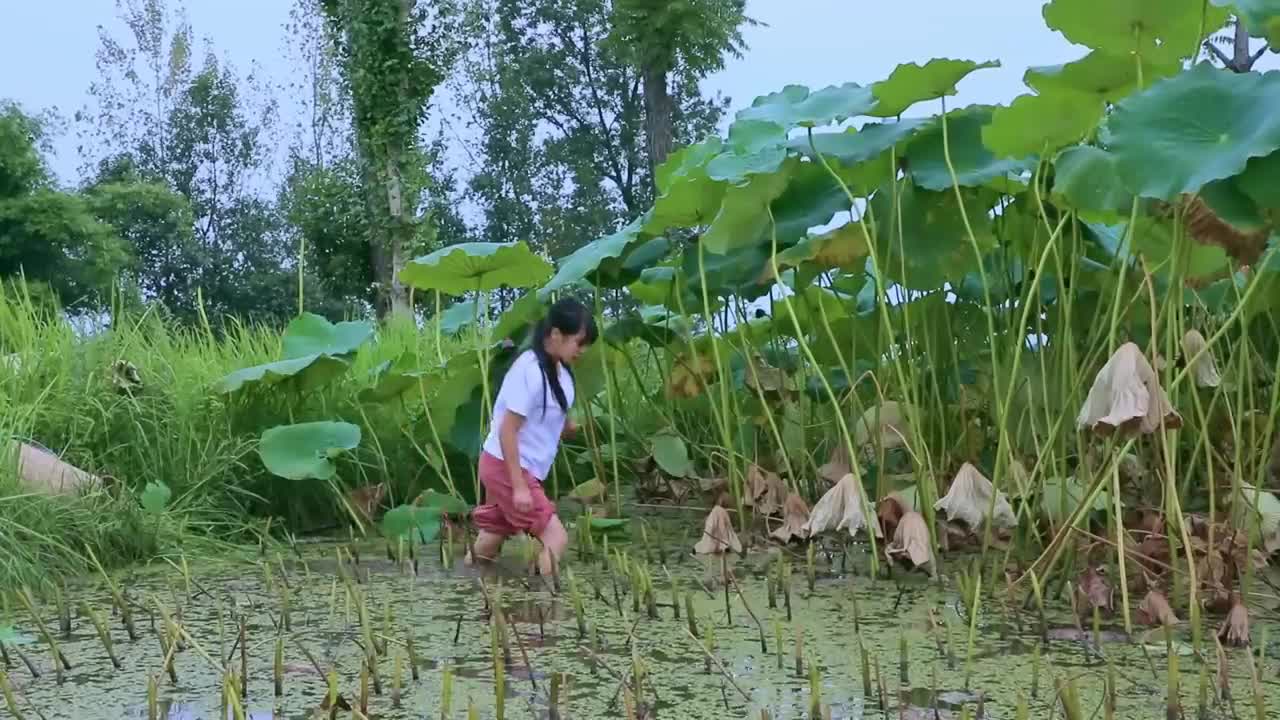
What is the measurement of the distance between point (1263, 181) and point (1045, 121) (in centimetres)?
72

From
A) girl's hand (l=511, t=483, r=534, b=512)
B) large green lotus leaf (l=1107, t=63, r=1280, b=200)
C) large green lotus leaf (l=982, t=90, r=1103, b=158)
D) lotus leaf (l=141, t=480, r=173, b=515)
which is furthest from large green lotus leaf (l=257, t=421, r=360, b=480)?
large green lotus leaf (l=1107, t=63, r=1280, b=200)

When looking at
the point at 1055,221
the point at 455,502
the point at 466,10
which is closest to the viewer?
the point at 1055,221

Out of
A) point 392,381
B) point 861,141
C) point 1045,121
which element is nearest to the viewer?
point 1045,121

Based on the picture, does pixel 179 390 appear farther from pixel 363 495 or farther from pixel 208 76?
pixel 208 76

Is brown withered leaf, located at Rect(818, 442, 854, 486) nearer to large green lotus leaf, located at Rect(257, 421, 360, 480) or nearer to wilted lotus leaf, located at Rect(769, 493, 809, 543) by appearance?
wilted lotus leaf, located at Rect(769, 493, 809, 543)

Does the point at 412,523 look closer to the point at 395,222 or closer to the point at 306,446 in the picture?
the point at 306,446

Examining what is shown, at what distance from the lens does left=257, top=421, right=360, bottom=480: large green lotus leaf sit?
16.1 ft

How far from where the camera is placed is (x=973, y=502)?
3.87 metres

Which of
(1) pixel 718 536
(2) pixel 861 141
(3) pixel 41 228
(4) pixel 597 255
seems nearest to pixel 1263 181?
(2) pixel 861 141

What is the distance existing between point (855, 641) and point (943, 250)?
60.2 inches

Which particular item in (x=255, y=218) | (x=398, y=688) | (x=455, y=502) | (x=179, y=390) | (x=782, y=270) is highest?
(x=255, y=218)

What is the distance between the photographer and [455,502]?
16.8ft

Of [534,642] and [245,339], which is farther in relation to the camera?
[245,339]

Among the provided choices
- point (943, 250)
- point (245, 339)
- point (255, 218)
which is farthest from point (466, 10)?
point (943, 250)
